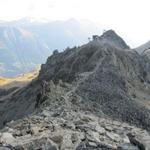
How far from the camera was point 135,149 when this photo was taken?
29.4 meters

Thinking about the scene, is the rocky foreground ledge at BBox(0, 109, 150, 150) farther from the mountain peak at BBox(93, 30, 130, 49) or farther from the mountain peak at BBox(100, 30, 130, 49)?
the mountain peak at BBox(100, 30, 130, 49)

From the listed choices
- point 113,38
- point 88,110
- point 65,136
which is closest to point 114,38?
point 113,38

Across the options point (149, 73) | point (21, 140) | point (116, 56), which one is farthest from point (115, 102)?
point (149, 73)

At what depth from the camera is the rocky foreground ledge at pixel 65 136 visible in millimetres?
28500

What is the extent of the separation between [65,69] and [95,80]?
84.9 feet

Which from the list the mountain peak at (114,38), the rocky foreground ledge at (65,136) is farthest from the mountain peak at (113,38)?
the rocky foreground ledge at (65,136)

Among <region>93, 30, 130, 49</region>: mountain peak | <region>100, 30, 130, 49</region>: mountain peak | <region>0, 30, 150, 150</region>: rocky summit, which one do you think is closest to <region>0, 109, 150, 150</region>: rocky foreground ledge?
<region>0, 30, 150, 150</region>: rocky summit

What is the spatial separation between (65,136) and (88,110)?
1948 centimetres

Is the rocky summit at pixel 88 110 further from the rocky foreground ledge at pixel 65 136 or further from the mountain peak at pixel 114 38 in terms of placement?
the mountain peak at pixel 114 38

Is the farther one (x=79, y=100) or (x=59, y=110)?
(x=79, y=100)

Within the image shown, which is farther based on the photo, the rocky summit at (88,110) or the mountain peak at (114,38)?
the mountain peak at (114,38)

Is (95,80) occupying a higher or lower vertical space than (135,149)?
higher

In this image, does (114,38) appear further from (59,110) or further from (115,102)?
(59,110)

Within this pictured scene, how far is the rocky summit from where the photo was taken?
30.2m
